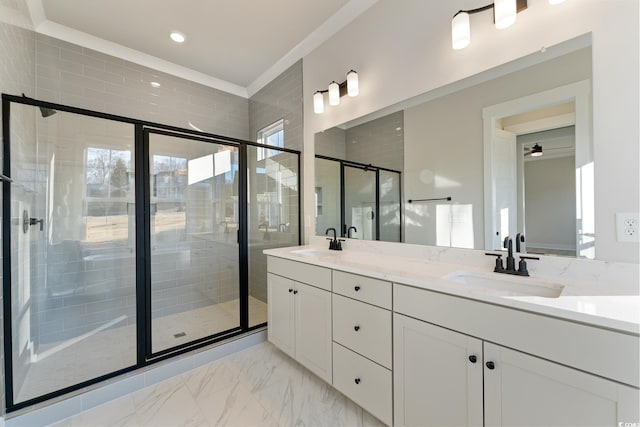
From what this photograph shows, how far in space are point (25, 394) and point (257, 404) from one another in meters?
1.41

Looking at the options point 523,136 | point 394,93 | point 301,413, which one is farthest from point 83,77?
point 523,136

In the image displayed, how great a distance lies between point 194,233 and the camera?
10.0 ft

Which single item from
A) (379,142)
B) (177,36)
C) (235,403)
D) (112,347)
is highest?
(177,36)

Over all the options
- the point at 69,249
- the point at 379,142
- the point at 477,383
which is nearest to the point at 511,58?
the point at 379,142

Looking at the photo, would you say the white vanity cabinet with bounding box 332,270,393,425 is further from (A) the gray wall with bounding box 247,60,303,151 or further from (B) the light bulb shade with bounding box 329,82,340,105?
(A) the gray wall with bounding box 247,60,303,151

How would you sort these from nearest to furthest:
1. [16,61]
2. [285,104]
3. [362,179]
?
[16,61] < [362,179] < [285,104]

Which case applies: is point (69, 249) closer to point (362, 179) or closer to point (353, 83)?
point (362, 179)

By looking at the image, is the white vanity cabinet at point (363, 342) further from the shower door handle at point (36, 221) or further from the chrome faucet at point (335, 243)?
the shower door handle at point (36, 221)

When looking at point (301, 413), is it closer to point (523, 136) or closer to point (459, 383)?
point (459, 383)

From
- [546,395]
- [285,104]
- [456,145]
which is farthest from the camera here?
[285,104]

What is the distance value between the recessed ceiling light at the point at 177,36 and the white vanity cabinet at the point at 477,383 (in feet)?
9.64

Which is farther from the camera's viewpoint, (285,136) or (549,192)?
(285,136)

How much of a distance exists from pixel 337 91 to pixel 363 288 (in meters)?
1.69

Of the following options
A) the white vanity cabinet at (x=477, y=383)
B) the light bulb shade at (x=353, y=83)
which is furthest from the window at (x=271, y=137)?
the white vanity cabinet at (x=477, y=383)
